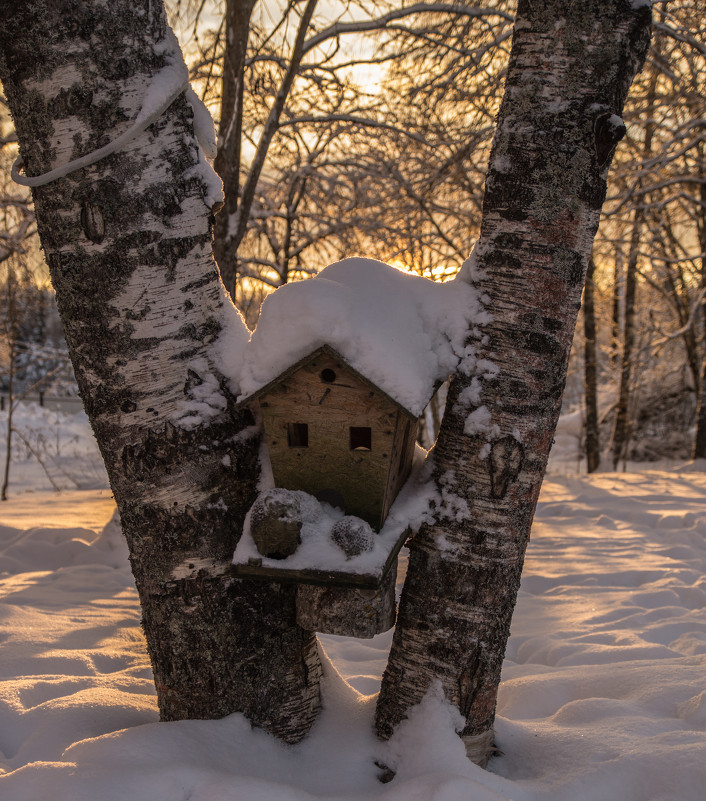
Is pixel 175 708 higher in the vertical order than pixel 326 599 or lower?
lower

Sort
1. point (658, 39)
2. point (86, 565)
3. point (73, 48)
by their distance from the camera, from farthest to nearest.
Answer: point (658, 39) → point (86, 565) → point (73, 48)

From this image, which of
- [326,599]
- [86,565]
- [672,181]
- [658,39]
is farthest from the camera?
[672,181]

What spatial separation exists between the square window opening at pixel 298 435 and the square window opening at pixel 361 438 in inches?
4.8

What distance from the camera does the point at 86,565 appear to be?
420 centimetres

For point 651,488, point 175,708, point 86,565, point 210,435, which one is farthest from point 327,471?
point 651,488

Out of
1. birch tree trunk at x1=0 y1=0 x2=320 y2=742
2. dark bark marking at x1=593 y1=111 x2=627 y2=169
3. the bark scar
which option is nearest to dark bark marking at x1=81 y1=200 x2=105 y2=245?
birch tree trunk at x1=0 y1=0 x2=320 y2=742

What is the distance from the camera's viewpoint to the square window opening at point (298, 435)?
1.51 meters

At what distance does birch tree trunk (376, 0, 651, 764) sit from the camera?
1416mm

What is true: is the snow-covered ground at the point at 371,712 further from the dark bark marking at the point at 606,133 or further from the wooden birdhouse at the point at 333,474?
the dark bark marking at the point at 606,133

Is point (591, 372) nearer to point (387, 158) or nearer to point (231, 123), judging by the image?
point (387, 158)

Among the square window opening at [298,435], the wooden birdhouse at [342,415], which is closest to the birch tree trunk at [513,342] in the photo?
the wooden birdhouse at [342,415]

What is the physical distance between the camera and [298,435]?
155cm

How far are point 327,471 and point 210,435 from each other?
12.5 inches

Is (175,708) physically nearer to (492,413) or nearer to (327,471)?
(327,471)
